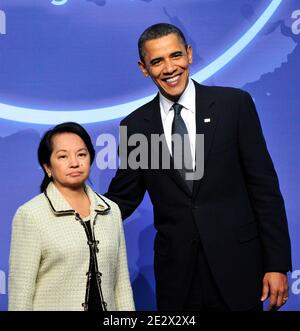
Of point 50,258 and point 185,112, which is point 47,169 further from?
point 185,112

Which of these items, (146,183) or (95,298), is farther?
(146,183)

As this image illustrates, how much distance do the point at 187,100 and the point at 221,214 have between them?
455 mm

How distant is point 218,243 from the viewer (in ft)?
8.35

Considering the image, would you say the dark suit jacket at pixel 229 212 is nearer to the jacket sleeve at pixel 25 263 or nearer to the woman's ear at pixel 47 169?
the woman's ear at pixel 47 169

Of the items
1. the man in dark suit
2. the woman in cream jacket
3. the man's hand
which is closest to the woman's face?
the woman in cream jacket

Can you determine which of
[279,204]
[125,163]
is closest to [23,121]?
[125,163]

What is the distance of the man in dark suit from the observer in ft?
8.34

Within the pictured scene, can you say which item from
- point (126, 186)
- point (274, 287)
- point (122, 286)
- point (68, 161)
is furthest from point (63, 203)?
point (274, 287)

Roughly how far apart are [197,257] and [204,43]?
4.45 feet

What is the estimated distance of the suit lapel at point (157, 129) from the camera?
256cm

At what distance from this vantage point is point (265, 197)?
254 cm

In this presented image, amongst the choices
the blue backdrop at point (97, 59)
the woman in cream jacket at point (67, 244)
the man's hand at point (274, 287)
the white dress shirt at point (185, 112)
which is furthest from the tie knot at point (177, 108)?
the blue backdrop at point (97, 59)

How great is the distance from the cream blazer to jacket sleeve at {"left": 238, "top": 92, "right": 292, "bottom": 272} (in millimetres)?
569

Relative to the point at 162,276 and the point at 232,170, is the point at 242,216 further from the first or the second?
the point at 162,276
